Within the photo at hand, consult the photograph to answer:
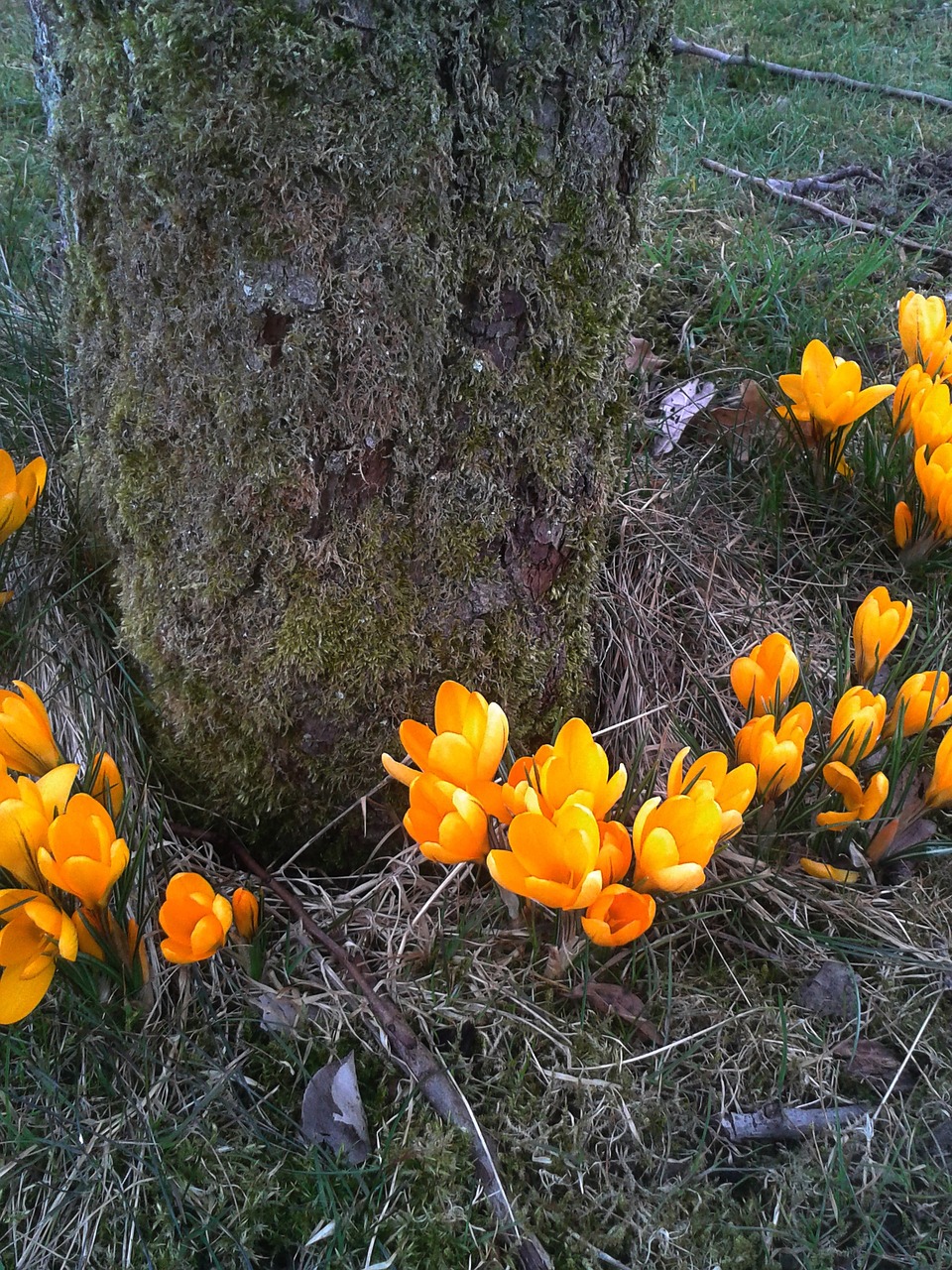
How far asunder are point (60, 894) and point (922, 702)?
1211 millimetres

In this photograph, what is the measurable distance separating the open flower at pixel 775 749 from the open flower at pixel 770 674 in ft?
0.18

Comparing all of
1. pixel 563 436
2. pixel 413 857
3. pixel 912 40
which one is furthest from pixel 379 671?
pixel 912 40

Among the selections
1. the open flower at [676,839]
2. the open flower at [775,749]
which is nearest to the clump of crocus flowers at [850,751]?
the open flower at [775,749]

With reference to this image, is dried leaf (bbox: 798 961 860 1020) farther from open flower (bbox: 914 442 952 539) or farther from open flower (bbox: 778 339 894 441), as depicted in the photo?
open flower (bbox: 778 339 894 441)

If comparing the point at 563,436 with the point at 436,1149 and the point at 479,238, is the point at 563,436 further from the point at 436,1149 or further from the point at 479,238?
the point at 436,1149

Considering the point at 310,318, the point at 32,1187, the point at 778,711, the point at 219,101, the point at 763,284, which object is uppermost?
the point at 219,101

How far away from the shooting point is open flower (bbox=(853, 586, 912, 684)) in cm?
146

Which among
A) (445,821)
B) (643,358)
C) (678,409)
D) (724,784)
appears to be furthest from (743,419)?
(445,821)

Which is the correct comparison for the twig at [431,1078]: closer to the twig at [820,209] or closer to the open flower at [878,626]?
the open flower at [878,626]

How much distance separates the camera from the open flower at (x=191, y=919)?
3.77ft

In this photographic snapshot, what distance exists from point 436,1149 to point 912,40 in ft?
16.4

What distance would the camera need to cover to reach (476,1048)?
1271 mm

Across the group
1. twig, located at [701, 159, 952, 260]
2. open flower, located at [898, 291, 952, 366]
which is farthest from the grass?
twig, located at [701, 159, 952, 260]

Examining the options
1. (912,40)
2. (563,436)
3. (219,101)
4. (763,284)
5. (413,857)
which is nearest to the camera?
(219,101)
